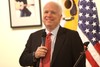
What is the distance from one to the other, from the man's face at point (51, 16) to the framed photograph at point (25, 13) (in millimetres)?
956

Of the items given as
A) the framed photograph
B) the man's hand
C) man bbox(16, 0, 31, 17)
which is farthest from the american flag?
the man's hand

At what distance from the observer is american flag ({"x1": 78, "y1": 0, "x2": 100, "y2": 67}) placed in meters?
2.54

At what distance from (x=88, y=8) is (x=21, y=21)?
92 cm

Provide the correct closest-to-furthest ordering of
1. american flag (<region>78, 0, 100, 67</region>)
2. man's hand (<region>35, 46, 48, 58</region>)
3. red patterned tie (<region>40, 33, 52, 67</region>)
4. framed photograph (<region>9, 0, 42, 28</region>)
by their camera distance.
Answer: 1. man's hand (<region>35, 46, 48, 58</region>)
2. red patterned tie (<region>40, 33, 52, 67</region>)
3. american flag (<region>78, 0, 100, 67</region>)
4. framed photograph (<region>9, 0, 42, 28</region>)

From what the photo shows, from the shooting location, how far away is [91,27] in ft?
8.36

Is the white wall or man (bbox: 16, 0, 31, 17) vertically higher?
man (bbox: 16, 0, 31, 17)

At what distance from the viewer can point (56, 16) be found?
1.90 metres

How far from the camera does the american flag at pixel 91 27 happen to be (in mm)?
2539

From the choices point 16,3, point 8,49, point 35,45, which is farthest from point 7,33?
point 35,45

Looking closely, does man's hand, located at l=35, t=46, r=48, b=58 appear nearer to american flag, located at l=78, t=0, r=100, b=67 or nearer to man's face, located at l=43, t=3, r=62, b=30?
man's face, located at l=43, t=3, r=62, b=30

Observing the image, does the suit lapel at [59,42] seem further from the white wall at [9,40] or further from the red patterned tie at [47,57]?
the white wall at [9,40]

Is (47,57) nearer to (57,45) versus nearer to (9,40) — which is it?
(57,45)

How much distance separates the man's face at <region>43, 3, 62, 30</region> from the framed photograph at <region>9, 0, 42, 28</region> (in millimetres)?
956

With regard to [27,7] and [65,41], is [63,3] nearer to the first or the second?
[27,7]
